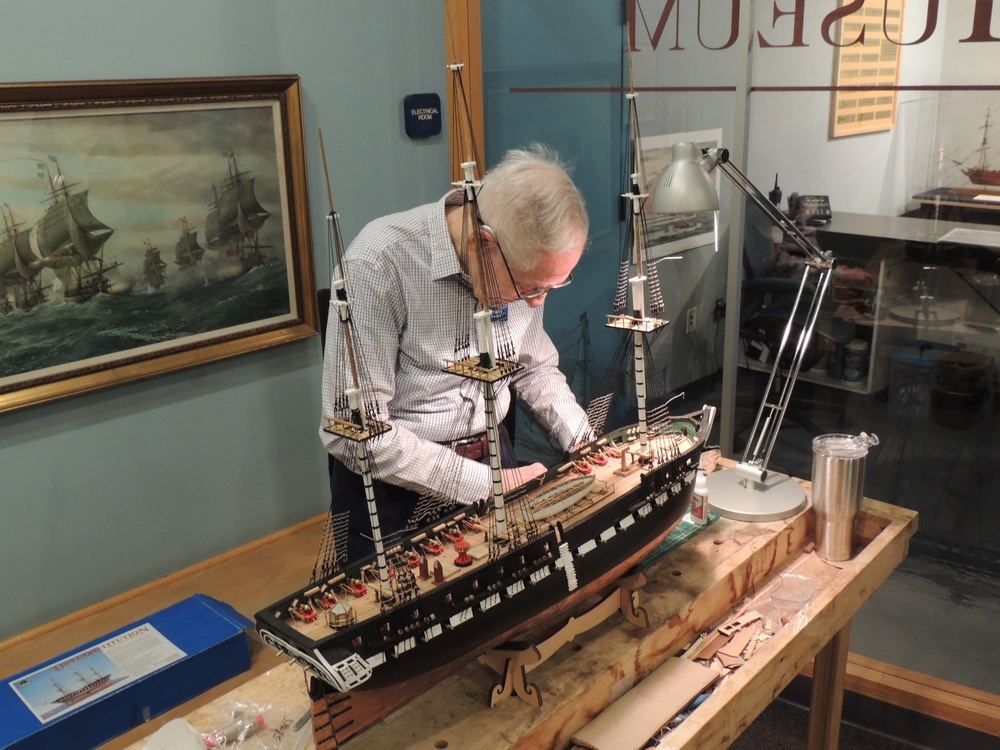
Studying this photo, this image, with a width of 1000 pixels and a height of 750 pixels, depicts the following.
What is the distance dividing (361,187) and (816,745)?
217 cm

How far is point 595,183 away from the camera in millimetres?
3428

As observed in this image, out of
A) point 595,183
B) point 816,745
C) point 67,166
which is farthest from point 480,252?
point 595,183

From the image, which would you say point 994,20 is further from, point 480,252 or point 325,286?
point 325,286

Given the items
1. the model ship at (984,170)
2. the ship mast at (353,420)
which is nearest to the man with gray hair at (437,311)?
the ship mast at (353,420)

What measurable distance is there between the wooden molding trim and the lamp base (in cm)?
81

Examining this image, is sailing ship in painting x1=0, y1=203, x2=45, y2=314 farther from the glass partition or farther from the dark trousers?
the glass partition

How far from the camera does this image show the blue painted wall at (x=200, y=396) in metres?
2.54

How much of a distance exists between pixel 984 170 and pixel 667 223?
3.39 feet

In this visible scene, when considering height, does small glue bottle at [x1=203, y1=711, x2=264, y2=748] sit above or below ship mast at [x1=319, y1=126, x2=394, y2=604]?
below

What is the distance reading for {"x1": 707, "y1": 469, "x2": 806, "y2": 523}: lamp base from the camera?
196 centimetres

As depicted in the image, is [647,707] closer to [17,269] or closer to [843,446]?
[843,446]

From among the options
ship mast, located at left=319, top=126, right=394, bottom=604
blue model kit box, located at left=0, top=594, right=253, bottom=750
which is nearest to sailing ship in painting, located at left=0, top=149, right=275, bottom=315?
blue model kit box, located at left=0, top=594, right=253, bottom=750

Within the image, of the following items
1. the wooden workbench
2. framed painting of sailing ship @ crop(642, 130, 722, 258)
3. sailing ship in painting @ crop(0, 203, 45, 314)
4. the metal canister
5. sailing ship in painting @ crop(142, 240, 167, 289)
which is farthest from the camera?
framed painting of sailing ship @ crop(642, 130, 722, 258)

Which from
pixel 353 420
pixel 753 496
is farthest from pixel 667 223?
pixel 353 420
